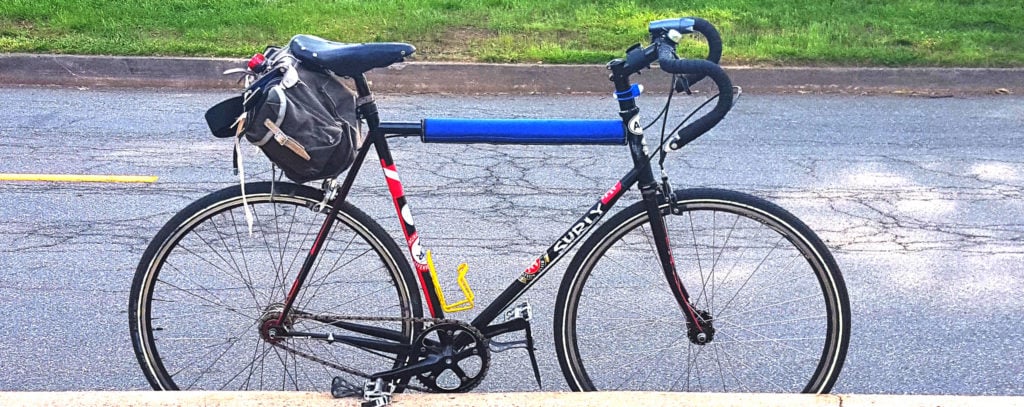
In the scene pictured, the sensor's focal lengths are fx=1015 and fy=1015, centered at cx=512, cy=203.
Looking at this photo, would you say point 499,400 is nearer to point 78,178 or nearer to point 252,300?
point 252,300

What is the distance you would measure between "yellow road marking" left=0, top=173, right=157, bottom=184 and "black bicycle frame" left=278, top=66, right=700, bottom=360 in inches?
136

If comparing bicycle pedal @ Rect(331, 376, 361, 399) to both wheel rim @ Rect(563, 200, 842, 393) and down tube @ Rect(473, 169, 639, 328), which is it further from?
wheel rim @ Rect(563, 200, 842, 393)

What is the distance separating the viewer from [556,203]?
588 cm

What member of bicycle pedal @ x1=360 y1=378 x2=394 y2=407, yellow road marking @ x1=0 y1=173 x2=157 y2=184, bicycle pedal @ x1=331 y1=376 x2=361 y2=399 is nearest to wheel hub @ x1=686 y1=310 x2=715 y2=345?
bicycle pedal @ x1=360 y1=378 x2=394 y2=407

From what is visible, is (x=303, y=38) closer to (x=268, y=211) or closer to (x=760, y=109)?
(x=268, y=211)

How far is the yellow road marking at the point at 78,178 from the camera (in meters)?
6.20

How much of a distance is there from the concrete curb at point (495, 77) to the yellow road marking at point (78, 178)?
3266mm

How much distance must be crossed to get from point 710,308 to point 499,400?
1090mm

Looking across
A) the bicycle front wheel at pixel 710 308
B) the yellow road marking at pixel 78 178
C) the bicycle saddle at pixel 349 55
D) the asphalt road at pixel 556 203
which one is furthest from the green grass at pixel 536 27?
the bicycle saddle at pixel 349 55

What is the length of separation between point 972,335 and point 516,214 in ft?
8.06

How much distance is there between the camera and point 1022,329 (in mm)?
4258

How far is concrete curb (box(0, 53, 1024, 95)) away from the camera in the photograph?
9.38 m

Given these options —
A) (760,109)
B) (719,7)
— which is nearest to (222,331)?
(760,109)

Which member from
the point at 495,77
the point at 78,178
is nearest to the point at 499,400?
the point at 78,178
